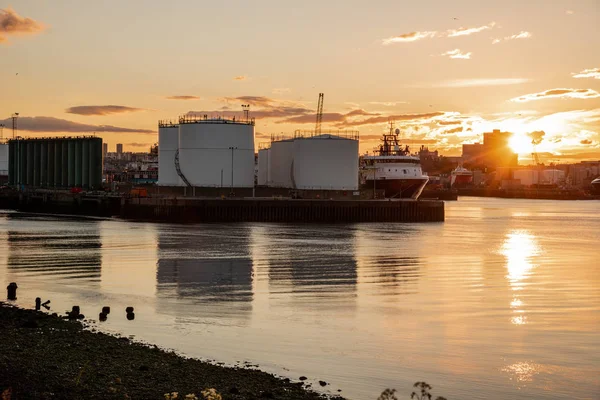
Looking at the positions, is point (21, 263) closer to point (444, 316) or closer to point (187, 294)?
point (187, 294)

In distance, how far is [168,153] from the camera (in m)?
108

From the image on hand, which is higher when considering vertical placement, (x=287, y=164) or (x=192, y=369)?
(x=287, y=164)

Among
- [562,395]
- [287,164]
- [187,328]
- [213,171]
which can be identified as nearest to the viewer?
[562,395]

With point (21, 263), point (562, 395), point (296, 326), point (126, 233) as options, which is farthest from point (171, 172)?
point (562, 395)

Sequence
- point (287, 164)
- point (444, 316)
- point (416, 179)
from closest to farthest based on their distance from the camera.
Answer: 1. point (444, 316)
2. point (287, 164)
3. point (416, 179)

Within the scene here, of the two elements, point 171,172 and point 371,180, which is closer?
point 171,172

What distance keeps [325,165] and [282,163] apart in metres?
12.7

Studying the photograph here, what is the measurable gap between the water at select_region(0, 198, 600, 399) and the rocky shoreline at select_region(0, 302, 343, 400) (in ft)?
4.68

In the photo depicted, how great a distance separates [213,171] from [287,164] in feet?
42.1

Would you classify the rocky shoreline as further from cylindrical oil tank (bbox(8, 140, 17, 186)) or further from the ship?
cylindrical oil tank (bbox(8, 140, 17, 186))

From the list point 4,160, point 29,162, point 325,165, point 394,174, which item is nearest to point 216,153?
point 325,165

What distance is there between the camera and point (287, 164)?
346ft

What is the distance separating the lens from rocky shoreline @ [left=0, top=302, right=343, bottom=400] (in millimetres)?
14797

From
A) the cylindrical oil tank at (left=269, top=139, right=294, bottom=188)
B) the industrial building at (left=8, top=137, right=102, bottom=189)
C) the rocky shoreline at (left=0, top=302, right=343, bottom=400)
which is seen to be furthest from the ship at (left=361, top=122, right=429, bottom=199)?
the rocky shoreline at (left=0, top=302, right=343, bottom=400)
